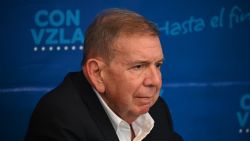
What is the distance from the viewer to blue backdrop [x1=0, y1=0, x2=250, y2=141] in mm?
1798

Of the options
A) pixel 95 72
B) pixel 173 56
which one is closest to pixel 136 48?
pixel 95 72

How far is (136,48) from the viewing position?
3.68 ft

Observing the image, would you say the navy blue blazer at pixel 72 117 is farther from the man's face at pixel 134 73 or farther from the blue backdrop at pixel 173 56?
the blue backdrop at pixel 173 56

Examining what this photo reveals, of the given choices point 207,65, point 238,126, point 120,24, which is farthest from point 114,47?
point 238,126

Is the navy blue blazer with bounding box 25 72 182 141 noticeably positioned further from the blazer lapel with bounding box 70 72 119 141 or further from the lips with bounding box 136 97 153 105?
the lips with bounding box 136 97 153 105

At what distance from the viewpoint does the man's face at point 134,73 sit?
1.13m

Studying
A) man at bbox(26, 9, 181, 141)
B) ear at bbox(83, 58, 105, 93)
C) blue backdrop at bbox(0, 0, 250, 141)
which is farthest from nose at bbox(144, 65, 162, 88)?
blue backdrop at bbox(0, 0, 250, 141)

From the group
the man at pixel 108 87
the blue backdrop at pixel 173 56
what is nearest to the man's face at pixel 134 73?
the man at pixel 108 87

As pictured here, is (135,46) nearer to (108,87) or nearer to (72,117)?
(108,87)

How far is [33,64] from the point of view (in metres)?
1.81

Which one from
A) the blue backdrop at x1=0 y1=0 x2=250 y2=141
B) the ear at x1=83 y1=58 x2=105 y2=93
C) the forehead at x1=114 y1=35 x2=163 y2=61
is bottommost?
the blue backdrop at x1=0 y1=0 x2=250 y2=141

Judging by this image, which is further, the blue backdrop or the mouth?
the blue backdrop

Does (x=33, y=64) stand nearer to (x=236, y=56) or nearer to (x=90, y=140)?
(x=90, y=140)

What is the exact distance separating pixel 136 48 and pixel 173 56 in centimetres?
87
